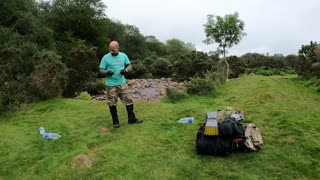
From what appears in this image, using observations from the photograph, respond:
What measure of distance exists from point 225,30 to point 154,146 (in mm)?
11922

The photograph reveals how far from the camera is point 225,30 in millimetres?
15414

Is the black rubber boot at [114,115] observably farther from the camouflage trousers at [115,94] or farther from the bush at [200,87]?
the bush at [200,87]

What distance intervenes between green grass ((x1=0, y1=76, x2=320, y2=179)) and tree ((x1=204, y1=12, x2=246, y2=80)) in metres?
8.65

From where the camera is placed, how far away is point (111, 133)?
548 cm

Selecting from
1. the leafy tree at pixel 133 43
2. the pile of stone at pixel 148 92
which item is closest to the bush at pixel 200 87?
the pile of stone at pixel 148 92

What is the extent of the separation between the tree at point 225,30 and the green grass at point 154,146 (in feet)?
28.4

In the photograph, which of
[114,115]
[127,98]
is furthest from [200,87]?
[114,115]

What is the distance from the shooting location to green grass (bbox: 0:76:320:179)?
12.7 feet

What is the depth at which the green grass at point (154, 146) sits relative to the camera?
3.88m

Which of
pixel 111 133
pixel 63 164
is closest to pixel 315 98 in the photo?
pixel 111 133

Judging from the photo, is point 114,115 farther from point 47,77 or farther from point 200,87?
point 200,87

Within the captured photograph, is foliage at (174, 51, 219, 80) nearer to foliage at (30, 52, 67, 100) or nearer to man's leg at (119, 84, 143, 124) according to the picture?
foliage at (30, 52, 67, 100)

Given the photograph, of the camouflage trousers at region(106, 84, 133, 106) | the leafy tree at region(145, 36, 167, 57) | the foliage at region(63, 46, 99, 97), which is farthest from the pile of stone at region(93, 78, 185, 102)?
the leafy tree at region(145, 36, 167, 57)

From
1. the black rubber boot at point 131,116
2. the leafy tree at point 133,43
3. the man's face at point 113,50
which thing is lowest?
the black rubber boot at point 131,116
